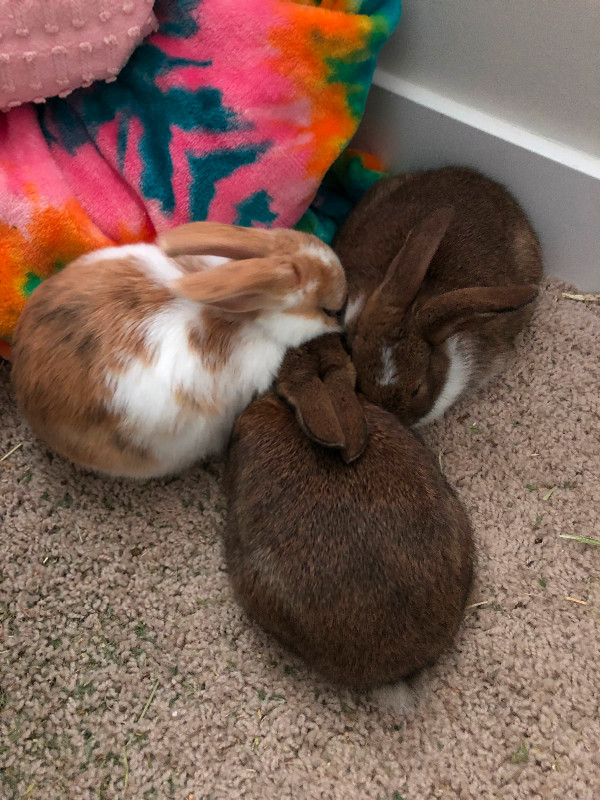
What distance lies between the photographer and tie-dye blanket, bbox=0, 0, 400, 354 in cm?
149

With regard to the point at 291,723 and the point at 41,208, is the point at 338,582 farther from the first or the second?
the point at 41,208

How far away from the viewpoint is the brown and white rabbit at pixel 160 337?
1.33 metres

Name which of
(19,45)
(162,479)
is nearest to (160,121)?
(19,45)

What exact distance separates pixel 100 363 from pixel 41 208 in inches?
18.2

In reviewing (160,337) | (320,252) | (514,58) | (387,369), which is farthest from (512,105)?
(160,337)

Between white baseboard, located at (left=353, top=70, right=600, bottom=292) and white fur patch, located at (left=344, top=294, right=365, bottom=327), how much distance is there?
0.49 meters

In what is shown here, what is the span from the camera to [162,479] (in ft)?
5.58

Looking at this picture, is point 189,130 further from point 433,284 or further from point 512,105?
point 512,105

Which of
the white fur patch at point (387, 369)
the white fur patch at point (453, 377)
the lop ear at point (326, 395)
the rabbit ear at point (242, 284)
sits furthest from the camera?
the white fur patch at point (453, 377)

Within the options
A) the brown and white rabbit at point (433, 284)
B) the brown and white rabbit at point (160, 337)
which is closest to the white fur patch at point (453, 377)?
the brown and white rabbit at point (433, 284)

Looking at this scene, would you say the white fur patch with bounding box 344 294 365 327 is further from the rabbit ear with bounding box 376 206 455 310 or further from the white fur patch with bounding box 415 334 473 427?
the white fur patch with bounding box 415 334 473 427

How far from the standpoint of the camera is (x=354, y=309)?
167 centimetres

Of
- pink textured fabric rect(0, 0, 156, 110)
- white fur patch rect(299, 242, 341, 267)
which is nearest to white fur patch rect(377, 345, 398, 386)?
white fur patch rect(299, 242, 341, 267)

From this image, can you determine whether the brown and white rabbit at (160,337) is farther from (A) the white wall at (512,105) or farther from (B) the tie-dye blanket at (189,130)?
(A) the white wall at (512,105)
